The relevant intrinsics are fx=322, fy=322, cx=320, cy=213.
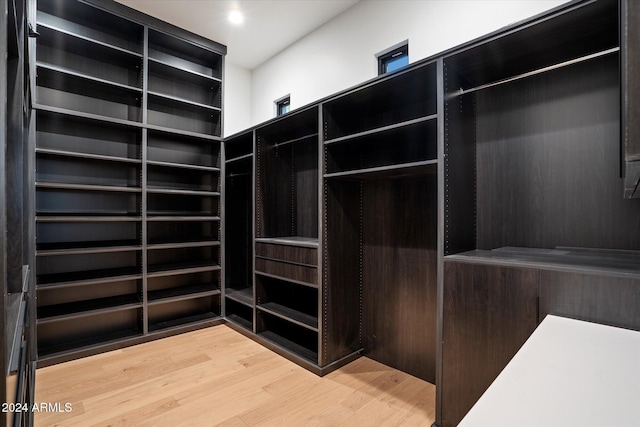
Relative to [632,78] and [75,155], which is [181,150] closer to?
[75,155]

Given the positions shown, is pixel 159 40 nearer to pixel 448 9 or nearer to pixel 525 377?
pixel 448 9

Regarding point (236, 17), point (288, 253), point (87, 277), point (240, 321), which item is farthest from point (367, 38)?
point (87, 277)

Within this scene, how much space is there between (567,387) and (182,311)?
3.48 m

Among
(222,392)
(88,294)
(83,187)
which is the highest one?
(83,187)

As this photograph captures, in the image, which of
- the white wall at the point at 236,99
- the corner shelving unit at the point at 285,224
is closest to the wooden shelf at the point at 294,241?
the corner shelving unit at the point at 285,224

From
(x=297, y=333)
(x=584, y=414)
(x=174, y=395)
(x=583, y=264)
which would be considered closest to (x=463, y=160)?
(x=583, y=264)

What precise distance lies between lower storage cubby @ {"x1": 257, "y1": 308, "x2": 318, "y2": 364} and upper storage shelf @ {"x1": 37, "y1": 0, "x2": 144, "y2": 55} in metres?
2.82

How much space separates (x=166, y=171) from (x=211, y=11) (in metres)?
1.62

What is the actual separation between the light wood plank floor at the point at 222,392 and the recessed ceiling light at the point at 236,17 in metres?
3.13

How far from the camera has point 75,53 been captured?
286 cm

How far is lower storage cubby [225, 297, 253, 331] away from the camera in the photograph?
3361 mm

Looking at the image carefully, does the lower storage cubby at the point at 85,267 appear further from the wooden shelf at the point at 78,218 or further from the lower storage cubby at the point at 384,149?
the lower storage cubby at the point at 384,149

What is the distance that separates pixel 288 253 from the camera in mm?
2652

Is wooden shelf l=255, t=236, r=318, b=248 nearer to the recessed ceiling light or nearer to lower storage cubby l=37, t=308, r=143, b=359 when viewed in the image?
lower storage cubby l=37, t=308, r=143, b=359
